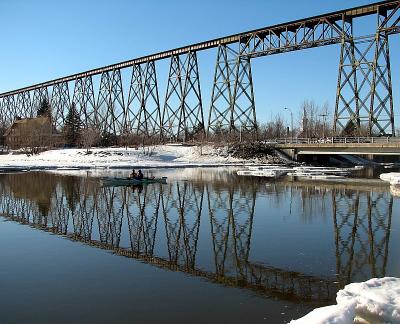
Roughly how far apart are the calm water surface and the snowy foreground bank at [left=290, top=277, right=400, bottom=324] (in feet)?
2.89

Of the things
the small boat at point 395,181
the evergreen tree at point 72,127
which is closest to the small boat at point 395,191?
the small boat at point 395,181

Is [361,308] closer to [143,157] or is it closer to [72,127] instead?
[143,157]

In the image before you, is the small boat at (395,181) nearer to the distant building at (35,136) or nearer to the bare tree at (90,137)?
the bare tree at (90,137)

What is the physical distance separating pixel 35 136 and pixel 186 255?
57.1 meters

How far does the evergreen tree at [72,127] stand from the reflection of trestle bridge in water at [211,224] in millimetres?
41502

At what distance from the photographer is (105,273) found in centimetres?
870

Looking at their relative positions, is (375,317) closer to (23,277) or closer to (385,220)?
(23,277)

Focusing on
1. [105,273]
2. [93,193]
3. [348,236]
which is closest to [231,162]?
[93,193]

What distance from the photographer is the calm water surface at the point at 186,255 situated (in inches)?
275

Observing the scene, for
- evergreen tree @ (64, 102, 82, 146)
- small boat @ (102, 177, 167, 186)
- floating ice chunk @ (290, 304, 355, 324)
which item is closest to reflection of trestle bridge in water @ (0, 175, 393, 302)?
small boat @ (102, 177, 167, 186)

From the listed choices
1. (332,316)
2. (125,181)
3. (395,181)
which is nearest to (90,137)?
(125,181)

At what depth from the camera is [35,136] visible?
62.6m

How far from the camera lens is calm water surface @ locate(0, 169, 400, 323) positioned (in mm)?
6980

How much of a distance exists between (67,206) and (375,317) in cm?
1363
